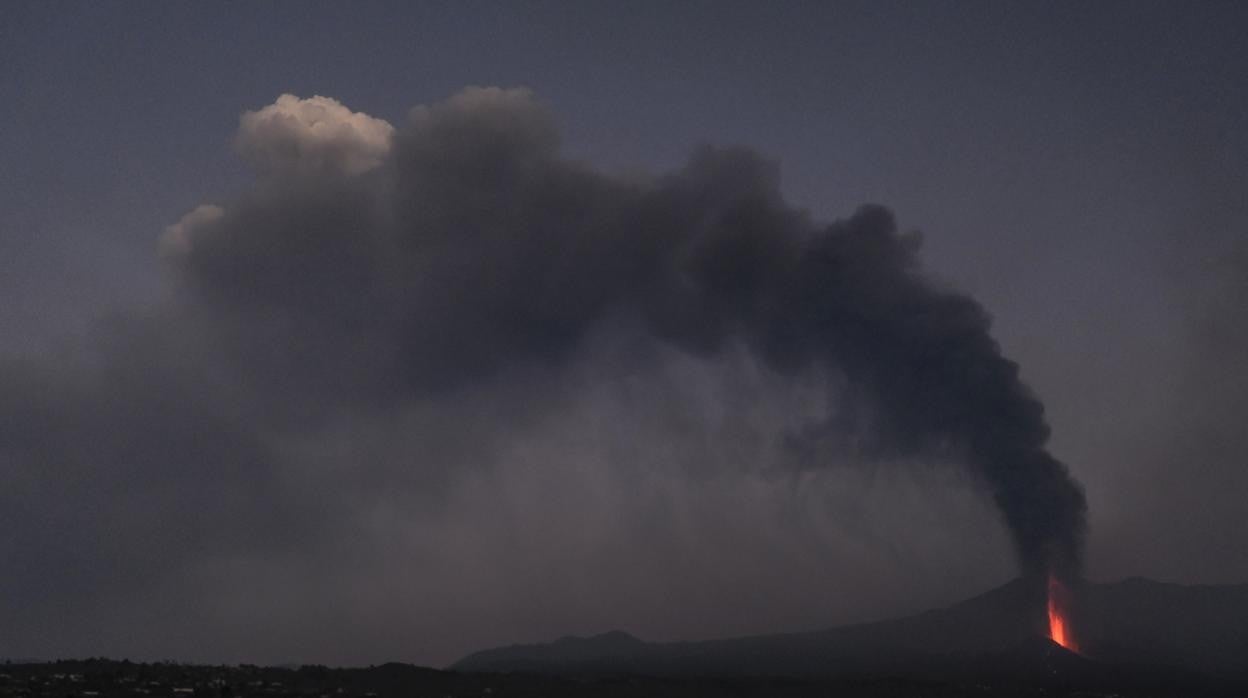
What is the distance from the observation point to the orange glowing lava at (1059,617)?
12725 cm

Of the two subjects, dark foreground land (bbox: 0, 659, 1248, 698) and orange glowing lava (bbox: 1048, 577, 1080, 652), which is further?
orange glowing lava (bbox: 1048, 577, 1080, 652)

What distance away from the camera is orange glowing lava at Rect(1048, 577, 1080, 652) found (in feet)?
417

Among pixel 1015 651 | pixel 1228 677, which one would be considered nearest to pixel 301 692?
pixel 1015 651

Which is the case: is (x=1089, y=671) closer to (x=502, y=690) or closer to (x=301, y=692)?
(x=502, y=690)

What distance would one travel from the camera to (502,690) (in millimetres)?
63094

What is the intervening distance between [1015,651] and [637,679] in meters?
71.4

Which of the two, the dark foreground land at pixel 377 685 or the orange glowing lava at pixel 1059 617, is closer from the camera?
the dark foreground land at pixel 377 685

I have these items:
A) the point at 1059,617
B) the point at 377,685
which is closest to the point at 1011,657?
the point at 1059,617

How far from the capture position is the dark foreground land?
176ft

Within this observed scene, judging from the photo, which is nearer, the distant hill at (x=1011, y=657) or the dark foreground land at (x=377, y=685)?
the dark foreground land at (x=377, y=685)

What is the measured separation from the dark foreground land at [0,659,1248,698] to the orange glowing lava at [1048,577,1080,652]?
4048 cm

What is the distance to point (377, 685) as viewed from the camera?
60.9 metres

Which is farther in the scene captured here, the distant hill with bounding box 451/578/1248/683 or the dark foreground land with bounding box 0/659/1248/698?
the distant hill with bounding box 451/578/1248/683

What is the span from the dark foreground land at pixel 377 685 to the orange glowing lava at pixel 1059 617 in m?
40.5
